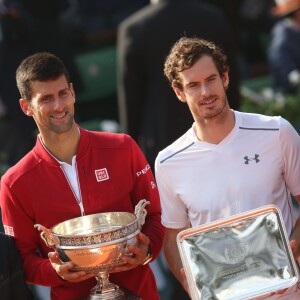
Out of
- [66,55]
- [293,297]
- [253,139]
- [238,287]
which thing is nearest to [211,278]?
[238,287]

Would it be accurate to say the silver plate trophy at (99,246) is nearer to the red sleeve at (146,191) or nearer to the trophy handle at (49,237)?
the trophy handle at (49,237)

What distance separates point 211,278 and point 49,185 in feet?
2.77

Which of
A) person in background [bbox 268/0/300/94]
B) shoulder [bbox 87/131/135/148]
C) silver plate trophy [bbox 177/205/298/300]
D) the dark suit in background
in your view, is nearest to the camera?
silver plate trophy [bbox 177/205/298/300]

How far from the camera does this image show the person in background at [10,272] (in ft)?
13.3

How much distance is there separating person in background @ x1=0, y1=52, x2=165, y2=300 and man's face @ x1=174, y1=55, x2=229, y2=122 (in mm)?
421

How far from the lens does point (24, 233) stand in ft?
13.6

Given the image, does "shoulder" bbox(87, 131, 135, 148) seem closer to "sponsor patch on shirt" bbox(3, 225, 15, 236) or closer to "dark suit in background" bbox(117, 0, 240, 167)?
"sponsor patch on shirt" bbox(3, 225, 15, 236)

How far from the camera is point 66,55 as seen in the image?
8.10 metres

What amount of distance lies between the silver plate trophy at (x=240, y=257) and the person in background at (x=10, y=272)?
73cm

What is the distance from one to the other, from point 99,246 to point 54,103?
679 mm

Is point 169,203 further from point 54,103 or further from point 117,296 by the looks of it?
point 54,103

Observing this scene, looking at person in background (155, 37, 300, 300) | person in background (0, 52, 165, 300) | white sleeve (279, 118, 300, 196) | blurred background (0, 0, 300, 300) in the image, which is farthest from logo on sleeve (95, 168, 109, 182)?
blurred background (0, 0, 300, 300)

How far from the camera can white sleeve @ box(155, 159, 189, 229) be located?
13.6 feet

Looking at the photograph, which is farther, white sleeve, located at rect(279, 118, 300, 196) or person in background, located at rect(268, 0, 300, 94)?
person in background, located at rect(268, 0, 300, 94)
